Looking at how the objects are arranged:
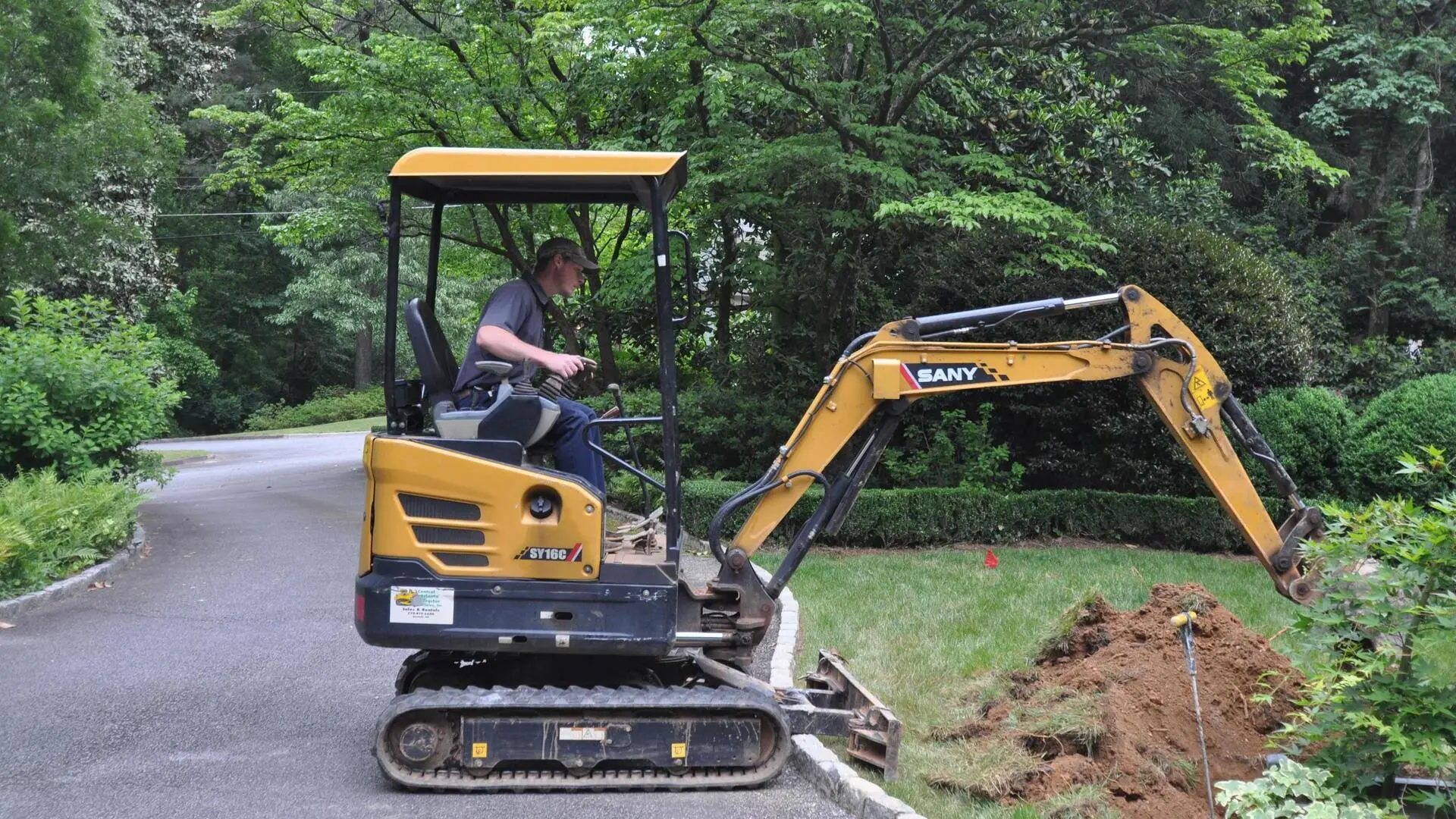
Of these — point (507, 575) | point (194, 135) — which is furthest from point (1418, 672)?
point (194, 135)

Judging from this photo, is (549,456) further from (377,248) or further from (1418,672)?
(377,248)

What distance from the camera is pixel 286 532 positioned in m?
14.8

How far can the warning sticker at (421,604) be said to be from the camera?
19.3 ft

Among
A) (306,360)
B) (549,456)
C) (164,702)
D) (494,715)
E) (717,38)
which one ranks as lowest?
(306,360)

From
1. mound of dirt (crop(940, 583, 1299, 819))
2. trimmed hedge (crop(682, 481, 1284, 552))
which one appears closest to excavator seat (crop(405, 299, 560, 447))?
mound of dirt (crop(940, 583, 1299, 819))

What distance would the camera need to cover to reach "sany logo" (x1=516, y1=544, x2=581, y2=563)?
5.89 metres

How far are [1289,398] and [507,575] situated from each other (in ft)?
34.3

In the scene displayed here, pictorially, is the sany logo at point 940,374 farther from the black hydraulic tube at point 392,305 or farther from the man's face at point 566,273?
the black hydraulic tube at point 392,305

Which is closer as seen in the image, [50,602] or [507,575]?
[507,575]

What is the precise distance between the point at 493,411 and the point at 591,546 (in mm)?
815

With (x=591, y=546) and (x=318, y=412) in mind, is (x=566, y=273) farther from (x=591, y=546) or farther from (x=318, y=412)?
(x=318, y=412)

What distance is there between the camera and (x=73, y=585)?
10812mm

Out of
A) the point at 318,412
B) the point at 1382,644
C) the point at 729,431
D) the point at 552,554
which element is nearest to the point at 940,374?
the point at 552,554

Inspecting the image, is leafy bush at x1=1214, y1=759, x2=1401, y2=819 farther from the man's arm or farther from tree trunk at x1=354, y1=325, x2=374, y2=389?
tree trunk at x1=354, y1=325, x2=374, y2=389
